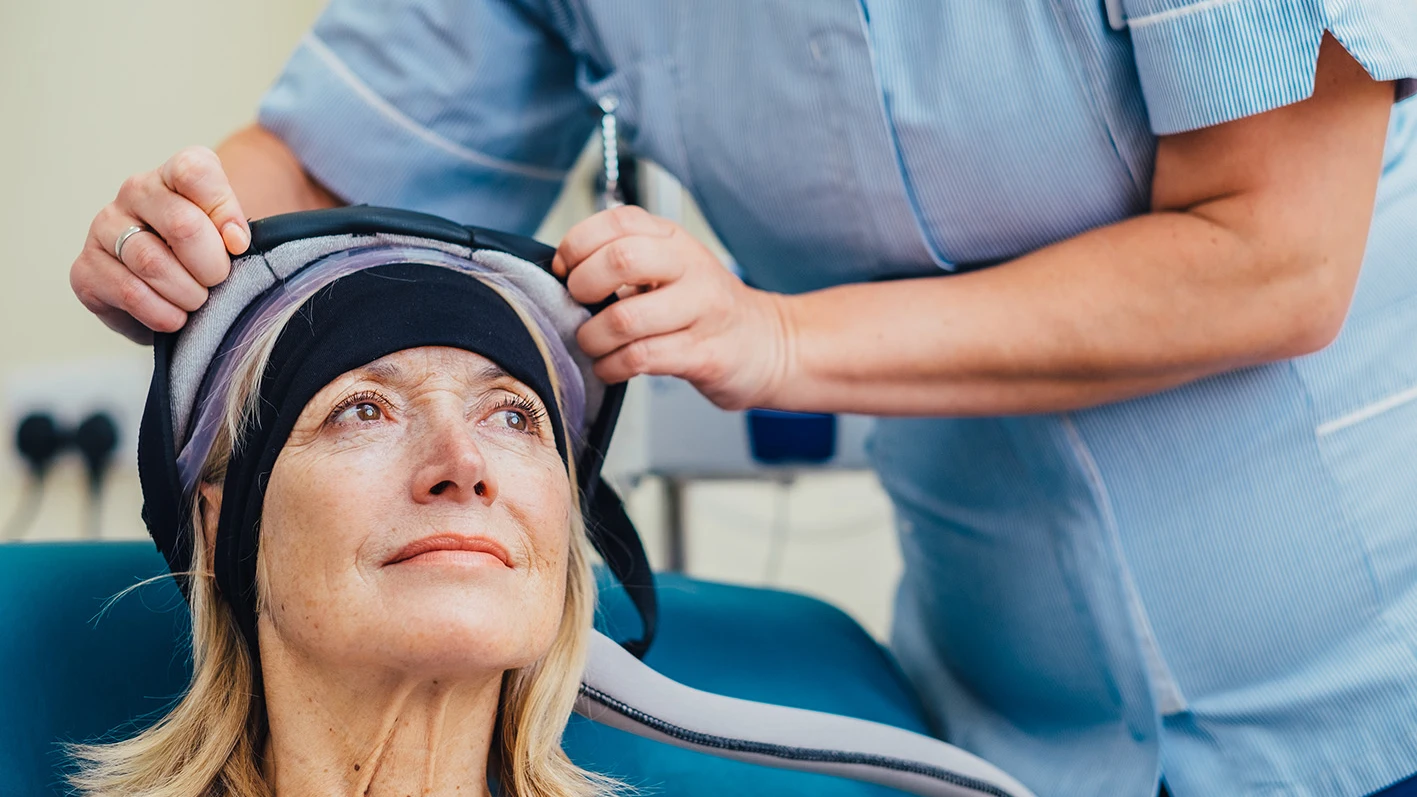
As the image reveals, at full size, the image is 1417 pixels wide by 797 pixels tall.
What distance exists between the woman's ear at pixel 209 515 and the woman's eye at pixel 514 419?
27cm

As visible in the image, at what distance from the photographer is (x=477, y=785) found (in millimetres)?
1125

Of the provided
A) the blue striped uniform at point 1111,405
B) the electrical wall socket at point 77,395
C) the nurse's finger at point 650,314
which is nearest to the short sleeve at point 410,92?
the blue striped uniform at point 1111,405

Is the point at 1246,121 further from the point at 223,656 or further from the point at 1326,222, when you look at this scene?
the point at 223,656

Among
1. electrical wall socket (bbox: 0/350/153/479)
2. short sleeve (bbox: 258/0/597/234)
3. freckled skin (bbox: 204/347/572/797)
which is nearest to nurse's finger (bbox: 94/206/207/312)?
freckled skin (bbox: 204/347/572/797)

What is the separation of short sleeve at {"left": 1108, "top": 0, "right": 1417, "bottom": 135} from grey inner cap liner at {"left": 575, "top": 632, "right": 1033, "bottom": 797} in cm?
65

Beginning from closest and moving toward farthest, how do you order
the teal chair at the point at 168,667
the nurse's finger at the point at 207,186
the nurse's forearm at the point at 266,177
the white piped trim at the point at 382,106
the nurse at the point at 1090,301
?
1. the nurse's finger at the point at 207,186
2. the nurse at the point at 1090,301
3. the teal chair at the point at 168,667
4. the nurse's forearm at the point at 266,177
5. the white piped trim at the point at 382,106

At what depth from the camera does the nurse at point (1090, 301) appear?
1.03m

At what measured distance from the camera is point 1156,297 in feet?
3.57

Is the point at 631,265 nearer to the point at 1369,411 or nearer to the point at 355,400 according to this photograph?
the point at 355,400

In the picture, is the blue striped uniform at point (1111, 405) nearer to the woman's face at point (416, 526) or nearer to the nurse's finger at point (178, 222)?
the woman's face at point (416, 526)

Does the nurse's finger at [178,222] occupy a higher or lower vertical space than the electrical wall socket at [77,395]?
higher

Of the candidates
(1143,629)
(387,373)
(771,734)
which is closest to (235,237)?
(387,373)

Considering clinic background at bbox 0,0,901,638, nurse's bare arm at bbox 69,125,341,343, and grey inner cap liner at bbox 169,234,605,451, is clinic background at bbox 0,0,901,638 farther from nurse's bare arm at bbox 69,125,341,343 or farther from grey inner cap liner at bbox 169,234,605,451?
Result: nurse's bare arm at bbox 69,125,341,343

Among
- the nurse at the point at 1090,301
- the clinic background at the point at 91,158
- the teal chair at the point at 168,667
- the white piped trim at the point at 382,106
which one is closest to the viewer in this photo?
Result: the nurse at the point at 1090,301
